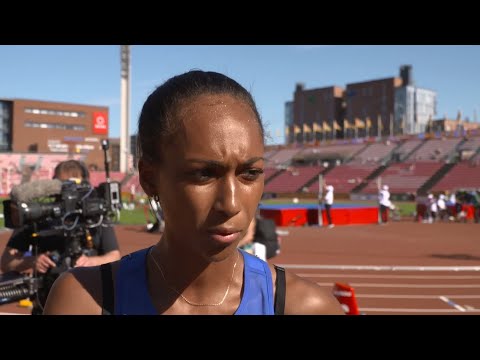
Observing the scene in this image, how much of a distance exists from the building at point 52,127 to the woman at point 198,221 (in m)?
67.6

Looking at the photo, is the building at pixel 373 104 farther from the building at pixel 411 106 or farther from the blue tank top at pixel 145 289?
the blue tank top at pixel 145 289

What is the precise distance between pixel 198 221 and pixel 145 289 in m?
0.31

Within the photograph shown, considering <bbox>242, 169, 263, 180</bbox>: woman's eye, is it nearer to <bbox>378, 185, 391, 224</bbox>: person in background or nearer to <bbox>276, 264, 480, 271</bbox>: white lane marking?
<bbox>276, 264, 480, 271</bbox>: white lane marking

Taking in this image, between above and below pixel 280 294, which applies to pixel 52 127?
above

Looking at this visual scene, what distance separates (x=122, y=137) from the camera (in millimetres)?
57188

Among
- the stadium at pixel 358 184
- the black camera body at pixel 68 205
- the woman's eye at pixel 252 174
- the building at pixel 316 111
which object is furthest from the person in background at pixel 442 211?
the building at pixel 316 111

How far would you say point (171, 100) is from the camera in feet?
3.99

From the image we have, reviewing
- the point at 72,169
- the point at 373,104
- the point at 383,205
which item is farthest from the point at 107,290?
the point at 373,104

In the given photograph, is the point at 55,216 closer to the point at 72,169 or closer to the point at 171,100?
the point at 72,169

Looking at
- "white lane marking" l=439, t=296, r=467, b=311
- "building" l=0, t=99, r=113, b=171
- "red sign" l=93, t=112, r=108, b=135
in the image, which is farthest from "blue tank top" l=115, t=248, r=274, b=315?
"red sign" l=93, t=112, r=108, b=135

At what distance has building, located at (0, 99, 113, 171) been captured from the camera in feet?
225

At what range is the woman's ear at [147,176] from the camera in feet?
3.97
